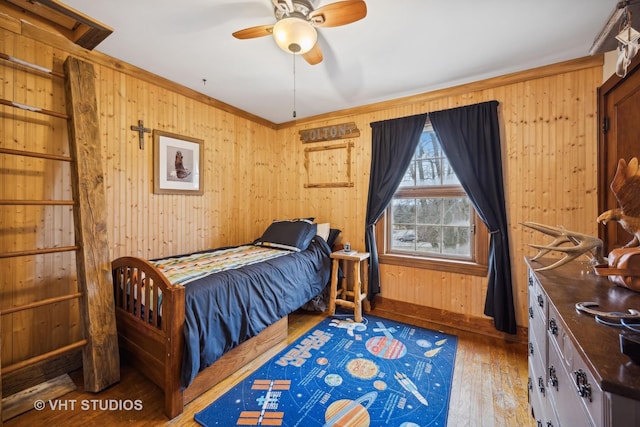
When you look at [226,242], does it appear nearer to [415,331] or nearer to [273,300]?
[273,300]

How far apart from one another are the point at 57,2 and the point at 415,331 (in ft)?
12.0

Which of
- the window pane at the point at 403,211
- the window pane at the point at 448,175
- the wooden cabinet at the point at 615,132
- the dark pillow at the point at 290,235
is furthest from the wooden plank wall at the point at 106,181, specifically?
the wooden cabinet at the point at 615,132

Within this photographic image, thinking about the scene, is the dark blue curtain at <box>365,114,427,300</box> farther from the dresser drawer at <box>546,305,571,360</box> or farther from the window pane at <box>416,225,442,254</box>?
the dresser drawer at <box>546,305,571,360</box>

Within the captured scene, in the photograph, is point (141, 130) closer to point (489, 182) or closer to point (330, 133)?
point (330, 133)

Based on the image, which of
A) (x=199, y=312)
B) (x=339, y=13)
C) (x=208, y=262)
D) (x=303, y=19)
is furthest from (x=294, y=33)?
(x=208, y=262)

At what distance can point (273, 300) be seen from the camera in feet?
7.46

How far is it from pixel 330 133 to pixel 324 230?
124 centimetres

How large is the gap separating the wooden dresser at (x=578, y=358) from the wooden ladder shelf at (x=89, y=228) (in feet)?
8.12

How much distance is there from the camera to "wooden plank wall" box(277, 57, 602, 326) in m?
2.23

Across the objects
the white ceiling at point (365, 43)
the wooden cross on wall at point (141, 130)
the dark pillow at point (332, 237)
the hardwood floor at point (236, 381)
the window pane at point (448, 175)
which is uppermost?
the white ceiling at point (365, 43)

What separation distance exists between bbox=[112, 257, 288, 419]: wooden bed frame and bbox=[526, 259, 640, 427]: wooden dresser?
A: 1.75m

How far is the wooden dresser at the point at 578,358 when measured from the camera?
→ 564mm

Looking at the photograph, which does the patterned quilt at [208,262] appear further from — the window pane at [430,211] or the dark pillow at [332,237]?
the window pane at [430,211]

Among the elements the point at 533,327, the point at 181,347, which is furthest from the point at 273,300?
the point at 533,327
